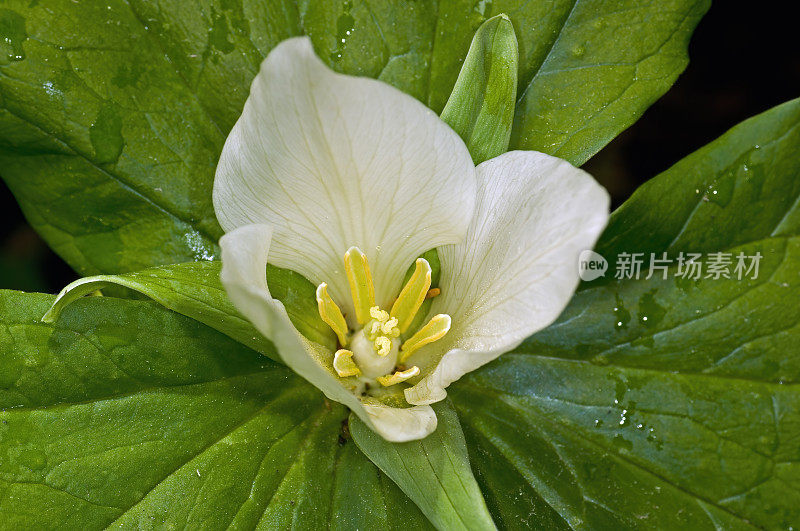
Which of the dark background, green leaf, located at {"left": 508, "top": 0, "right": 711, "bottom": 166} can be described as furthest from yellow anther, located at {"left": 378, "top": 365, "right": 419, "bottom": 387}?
the dark background

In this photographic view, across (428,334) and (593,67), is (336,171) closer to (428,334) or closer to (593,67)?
(428,334)

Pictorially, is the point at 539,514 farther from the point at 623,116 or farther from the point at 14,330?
the point at 14,330

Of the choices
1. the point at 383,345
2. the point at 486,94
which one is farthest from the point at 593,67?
the point at 383,345

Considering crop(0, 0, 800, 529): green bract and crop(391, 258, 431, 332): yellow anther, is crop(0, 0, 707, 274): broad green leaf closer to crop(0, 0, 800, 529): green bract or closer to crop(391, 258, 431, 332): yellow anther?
crop(0, 0, 800, 529): green bract

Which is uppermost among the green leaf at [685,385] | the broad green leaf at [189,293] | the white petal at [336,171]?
the white petal at [336,171]

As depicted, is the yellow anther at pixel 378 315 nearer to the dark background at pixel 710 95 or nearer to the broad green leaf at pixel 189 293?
the broad green leaf at pixel 189 293

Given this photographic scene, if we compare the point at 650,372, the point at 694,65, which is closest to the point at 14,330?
the point at 650,372

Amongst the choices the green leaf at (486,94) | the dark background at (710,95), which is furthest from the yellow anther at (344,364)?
the dark background at (710,95)

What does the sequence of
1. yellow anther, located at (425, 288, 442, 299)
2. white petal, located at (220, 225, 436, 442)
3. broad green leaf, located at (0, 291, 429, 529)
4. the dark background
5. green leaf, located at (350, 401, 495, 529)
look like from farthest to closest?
the dark background
yellow anther, located at (425, 288, 442, 299)
broad green leaf, located at (0, 291, 429, 529)
green leaf, located at (350, 401, 495, 529)
white petal, located at (220, 225, 436, 442)
